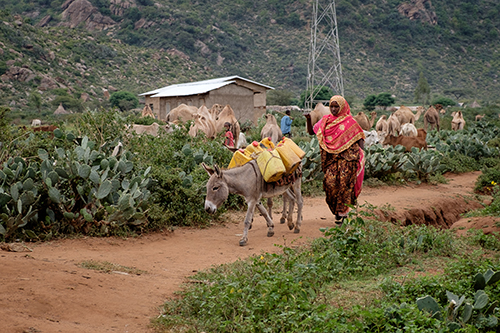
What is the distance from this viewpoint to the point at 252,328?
3729mm

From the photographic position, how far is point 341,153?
280 inches

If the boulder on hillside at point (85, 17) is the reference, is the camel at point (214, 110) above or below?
below

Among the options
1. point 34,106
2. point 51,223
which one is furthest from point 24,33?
point 51,223

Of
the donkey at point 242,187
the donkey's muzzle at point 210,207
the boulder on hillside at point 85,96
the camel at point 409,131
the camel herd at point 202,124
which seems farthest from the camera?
the boulder on hillside at point 85,96

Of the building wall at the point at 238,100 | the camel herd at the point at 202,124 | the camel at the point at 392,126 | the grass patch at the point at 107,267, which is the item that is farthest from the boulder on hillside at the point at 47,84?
the grass patch at the point at 107,267

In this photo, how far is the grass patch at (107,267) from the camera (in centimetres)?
529

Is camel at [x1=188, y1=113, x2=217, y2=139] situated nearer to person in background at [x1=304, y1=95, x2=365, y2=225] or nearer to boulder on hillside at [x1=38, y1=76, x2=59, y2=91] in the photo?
person in background at [x1=304, y1=95, x2=365, y2=225]

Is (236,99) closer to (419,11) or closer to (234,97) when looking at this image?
(234,97)

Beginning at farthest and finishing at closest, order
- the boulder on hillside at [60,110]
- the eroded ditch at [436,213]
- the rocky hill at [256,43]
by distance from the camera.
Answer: the rocky hill at [256,43], the boulder on hillside at [60,110], the eroded ditch at [436,213]

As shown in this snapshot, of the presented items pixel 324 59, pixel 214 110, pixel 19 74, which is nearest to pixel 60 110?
pixel 19 74

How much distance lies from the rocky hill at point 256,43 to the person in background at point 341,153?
1612 inches

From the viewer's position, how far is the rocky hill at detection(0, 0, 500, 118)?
50.8 m

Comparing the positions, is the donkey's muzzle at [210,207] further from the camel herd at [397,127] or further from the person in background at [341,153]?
the camel herd at [397,127]

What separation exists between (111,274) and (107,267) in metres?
0.32
